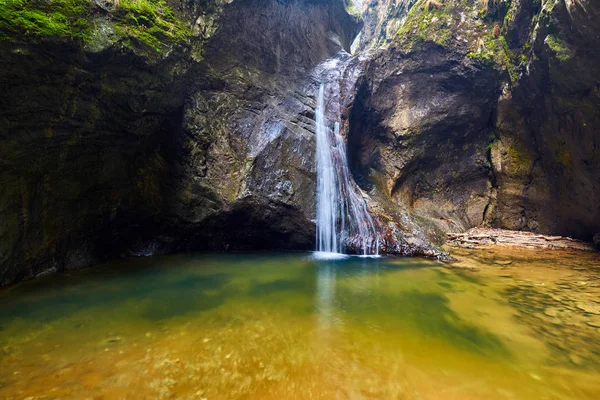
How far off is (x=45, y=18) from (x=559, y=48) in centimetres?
1019

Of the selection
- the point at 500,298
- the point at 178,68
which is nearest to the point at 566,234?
the point at 500,298

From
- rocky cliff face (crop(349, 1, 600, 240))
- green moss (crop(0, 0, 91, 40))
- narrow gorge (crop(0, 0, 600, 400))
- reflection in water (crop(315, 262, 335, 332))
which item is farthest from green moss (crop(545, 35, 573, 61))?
green moss (crop(0, 0, 91, 40))

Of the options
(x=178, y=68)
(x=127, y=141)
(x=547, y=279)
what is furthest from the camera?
(x=178, y=68)

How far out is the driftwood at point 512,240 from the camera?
29.6 ft

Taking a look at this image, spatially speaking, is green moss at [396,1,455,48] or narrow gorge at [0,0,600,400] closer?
narrow gorge at [0,0,600,400]

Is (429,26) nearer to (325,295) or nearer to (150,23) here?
(150,23)

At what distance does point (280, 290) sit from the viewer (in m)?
5.17

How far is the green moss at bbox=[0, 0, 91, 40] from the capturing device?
15.1ft

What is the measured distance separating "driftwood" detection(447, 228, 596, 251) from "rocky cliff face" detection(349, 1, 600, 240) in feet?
1.51

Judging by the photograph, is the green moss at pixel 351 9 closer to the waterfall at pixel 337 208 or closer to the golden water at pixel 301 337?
the waterfall at pixel 337 208

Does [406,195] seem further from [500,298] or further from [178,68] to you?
[178,68]

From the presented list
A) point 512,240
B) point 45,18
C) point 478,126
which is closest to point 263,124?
point 45,18

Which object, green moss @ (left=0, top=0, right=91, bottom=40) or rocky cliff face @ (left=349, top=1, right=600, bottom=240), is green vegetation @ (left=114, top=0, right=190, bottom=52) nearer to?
green moss @ (left=0, top=0, right=91, bottom=40)

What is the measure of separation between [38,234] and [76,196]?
996mm
